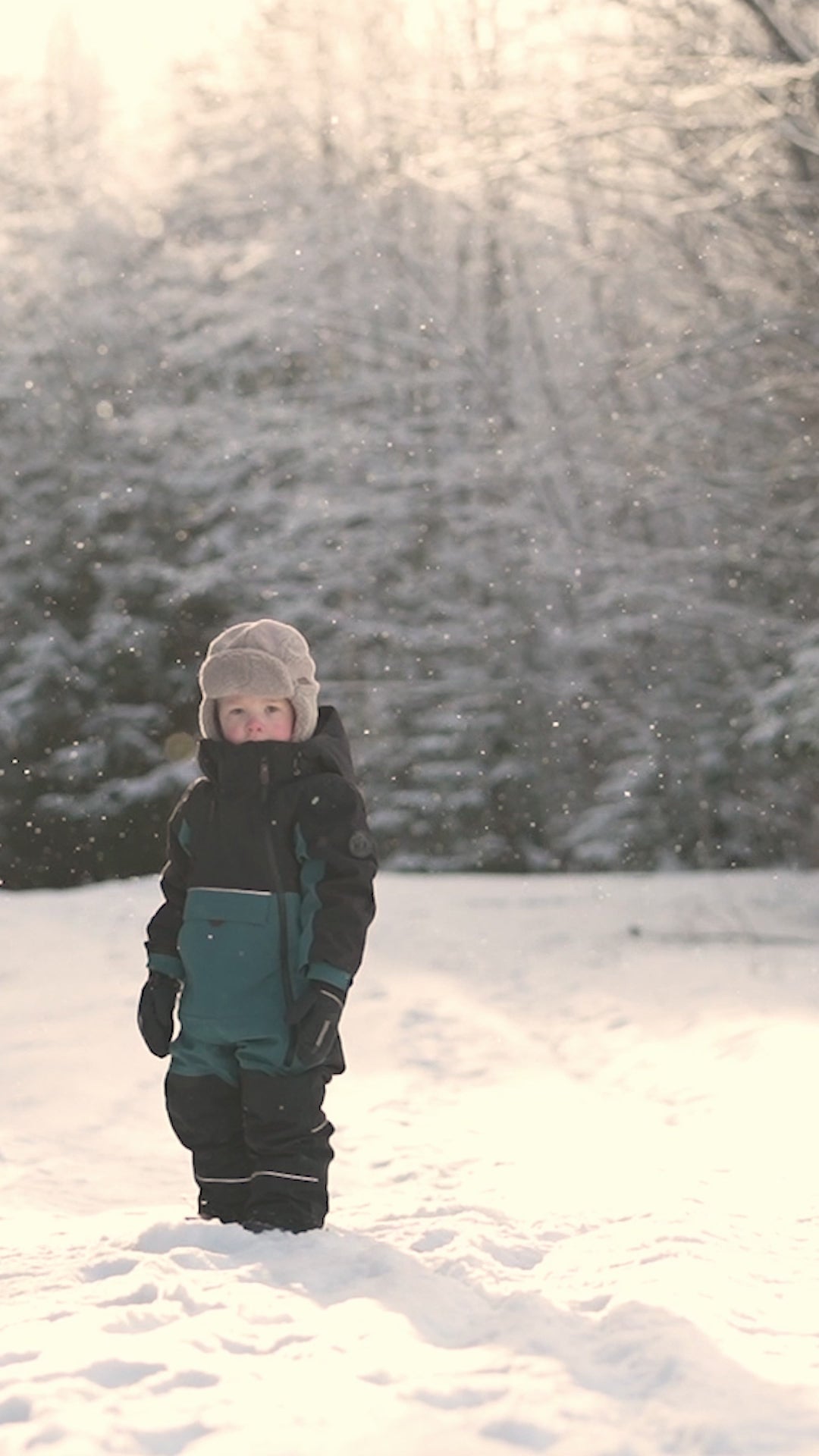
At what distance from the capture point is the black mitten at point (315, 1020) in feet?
11.8

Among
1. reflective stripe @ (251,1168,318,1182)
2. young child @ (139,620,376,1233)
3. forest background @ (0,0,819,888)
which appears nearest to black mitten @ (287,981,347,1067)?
young child @ (139,620,376,1233)

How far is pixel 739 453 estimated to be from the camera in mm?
15336

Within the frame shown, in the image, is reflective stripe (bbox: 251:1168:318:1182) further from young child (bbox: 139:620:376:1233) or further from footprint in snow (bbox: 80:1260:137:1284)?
footprint in snow (bbox: 80:1260:137:1284)

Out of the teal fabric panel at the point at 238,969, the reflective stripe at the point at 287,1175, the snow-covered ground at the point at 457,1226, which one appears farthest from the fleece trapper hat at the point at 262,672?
the snow-covered ground at the point at 457,1226

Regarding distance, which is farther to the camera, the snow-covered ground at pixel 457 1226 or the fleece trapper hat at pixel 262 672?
the fleece trapper hat at pixel 262 672

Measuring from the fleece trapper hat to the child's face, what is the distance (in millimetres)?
24

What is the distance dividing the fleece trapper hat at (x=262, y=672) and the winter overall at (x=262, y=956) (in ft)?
0.24

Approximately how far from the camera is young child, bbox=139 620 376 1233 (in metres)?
3.71

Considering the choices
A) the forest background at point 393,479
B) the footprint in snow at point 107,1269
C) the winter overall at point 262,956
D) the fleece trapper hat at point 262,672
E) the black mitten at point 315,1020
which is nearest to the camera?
the footprint in snow at point 107,1269

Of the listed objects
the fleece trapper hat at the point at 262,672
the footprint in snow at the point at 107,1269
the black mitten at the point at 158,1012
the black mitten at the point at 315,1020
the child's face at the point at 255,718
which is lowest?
the footprint in snow at the point at 107,1269

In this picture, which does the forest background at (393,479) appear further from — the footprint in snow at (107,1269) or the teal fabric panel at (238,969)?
the footprint in snow at (107,1269)

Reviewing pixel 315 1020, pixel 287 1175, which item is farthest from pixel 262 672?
pixel 287 1175

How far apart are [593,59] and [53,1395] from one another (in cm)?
995

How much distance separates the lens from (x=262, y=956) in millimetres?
3732
